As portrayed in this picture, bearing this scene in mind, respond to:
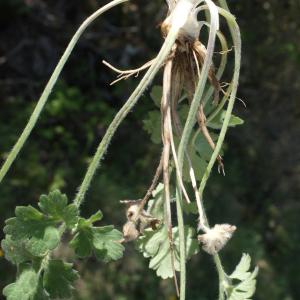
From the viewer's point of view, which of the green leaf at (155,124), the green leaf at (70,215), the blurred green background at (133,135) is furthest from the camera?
the blurred green background at (133,135)

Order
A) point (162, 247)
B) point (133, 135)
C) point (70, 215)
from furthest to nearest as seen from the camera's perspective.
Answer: point (133, 135), point (162, 247), point (70, 215)

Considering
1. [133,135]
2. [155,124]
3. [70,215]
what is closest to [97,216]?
[70,215]

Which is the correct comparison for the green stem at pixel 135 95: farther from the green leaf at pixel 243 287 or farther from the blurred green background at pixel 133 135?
the blurred green background at pixel 133 135

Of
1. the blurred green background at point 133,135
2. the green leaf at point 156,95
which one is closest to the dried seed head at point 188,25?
the green leaf at point 156,95

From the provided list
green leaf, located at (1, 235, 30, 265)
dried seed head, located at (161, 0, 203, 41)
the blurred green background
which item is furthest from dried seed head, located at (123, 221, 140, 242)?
the blurred green background

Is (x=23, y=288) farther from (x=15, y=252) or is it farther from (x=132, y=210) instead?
(x=132, y=210)

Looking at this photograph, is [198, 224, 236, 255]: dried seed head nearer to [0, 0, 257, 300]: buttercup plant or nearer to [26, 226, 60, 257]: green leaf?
[0, 0, 257, 300]: buttercup plant
